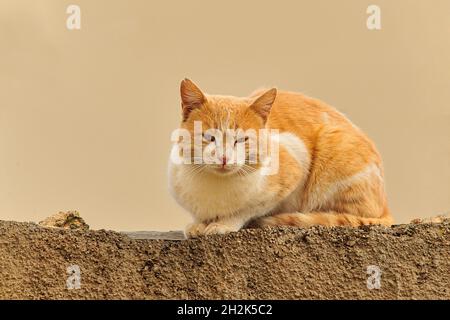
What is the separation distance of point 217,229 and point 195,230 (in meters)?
0.10

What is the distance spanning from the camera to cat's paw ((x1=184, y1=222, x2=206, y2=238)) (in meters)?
2.74

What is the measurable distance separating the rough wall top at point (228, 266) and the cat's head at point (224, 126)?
299 millimetres

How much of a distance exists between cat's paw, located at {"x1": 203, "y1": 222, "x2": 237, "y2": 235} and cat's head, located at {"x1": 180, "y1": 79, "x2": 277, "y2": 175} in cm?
25

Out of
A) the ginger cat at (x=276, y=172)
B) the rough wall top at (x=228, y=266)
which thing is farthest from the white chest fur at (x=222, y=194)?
the rough wall top at (x=228, y=266)

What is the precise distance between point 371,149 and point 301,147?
34cm

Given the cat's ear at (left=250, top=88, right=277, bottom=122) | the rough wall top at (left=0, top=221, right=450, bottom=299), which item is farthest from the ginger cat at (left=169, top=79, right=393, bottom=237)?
the rough wall top at (left=0, top=221, right=450, bottom=299)

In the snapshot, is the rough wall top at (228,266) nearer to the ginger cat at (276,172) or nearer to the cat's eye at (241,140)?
the ginger cat at (276,172)

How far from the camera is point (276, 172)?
9.32ft

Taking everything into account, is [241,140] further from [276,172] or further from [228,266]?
[228,266]

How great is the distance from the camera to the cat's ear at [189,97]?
2.64m

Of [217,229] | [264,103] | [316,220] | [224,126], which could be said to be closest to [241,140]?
[224,126]

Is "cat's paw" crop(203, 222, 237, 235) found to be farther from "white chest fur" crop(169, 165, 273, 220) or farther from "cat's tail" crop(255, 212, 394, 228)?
"cat's tail" crop(255, 212, 394, 228)
